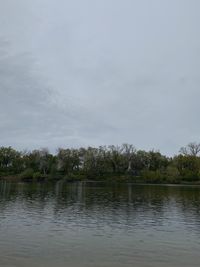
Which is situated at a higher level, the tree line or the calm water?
the tree line

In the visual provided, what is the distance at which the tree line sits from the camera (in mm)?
179875

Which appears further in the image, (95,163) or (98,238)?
(95,163)

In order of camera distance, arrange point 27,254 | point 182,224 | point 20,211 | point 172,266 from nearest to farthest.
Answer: point 172,266 < point 27,254 < point 182,224 < point 20,211

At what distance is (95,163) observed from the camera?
618ft

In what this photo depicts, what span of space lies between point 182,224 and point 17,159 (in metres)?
166


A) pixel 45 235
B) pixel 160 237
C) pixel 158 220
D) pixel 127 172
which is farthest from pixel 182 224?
pixel 127 172

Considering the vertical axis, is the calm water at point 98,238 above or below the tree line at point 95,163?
below

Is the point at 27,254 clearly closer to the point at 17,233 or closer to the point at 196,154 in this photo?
the point at 17,233

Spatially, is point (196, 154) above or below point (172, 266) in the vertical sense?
above

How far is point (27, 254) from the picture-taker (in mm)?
22281

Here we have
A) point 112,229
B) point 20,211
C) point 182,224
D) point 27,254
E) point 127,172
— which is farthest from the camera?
point 127,172

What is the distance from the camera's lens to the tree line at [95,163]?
180 meters

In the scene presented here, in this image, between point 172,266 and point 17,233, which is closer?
point 172,266

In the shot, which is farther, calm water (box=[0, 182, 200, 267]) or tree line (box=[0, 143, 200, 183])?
tree line (box=[0, 143, 200, 183])
